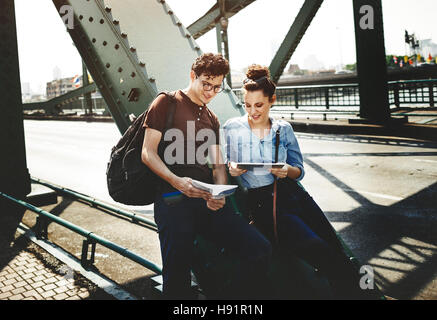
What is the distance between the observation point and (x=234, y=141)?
2.82 m

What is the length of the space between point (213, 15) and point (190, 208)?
1026 cm

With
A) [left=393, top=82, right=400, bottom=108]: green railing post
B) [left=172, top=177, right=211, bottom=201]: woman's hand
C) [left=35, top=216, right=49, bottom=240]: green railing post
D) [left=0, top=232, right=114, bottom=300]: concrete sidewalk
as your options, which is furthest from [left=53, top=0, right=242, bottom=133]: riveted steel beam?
[left=393, top=82, right=400, bottom=108]: green railing post

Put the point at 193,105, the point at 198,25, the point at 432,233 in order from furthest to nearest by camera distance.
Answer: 1. the point at 198,25
2. the point at 432,233
3. the point at 193,105

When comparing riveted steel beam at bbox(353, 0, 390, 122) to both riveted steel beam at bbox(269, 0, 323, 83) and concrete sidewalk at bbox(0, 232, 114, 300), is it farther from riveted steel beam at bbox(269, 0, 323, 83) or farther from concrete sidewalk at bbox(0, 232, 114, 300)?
concrete sidewalk at bbox(0, 232, 114, 300)

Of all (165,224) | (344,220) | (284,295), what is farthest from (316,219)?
(344,220)

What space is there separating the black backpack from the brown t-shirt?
0.04 metres

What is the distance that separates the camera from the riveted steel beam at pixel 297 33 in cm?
669

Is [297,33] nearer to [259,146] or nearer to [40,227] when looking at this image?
[259,146]

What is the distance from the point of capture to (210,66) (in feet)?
7.98

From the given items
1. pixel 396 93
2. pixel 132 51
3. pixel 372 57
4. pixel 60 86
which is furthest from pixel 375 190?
pixel 60 86

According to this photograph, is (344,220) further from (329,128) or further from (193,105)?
(329,128)

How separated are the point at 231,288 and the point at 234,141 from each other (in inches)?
37.7

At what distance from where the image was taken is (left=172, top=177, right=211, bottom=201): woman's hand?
7.39 ft

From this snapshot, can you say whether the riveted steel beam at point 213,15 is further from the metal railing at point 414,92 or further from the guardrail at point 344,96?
the metal railing at point 414,92
